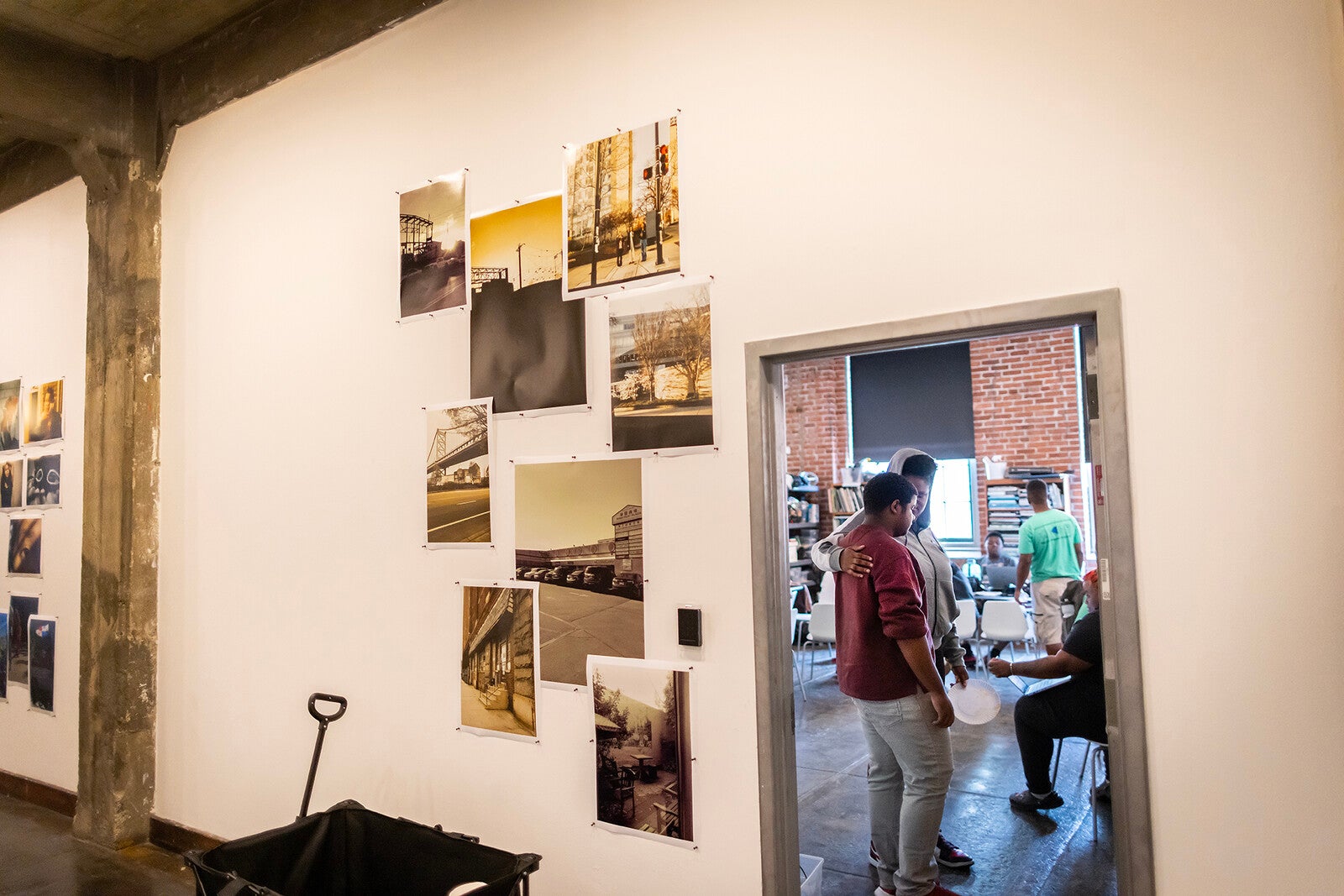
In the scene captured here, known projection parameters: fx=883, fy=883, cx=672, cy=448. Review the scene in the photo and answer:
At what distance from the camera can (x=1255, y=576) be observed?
2107 millimetres

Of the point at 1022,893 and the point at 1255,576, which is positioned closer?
the point at 1255,576

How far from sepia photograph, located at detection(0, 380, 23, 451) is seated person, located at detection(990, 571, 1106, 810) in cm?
574

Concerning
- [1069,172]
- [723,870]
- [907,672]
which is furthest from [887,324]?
[723,870]

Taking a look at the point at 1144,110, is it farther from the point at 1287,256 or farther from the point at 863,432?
the point at 863,432

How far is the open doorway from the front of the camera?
2264 millimetres

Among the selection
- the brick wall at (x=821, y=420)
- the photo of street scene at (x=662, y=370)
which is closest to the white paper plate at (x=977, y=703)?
the photo of street scene at (x=662, y=370)

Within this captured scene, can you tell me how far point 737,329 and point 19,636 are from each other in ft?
16.6

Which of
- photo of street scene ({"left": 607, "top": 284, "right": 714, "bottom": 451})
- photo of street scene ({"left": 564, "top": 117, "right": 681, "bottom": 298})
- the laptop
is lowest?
the laptop

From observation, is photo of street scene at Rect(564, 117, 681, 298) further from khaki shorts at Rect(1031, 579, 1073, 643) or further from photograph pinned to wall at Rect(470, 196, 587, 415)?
khaki shorts at Rect(1031, 579, 1073, 643)

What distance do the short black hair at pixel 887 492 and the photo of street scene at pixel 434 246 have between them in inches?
69.5

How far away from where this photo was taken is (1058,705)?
428cm

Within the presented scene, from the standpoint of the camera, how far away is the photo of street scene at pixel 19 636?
17.3 feet

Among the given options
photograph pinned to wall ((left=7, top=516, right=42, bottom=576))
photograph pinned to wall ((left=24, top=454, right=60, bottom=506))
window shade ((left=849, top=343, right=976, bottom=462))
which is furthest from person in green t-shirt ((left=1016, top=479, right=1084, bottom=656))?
photograph pinned to wall ((left=7, top=516, right=42, bottom=576))

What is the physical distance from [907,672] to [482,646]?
1582 millimetres
